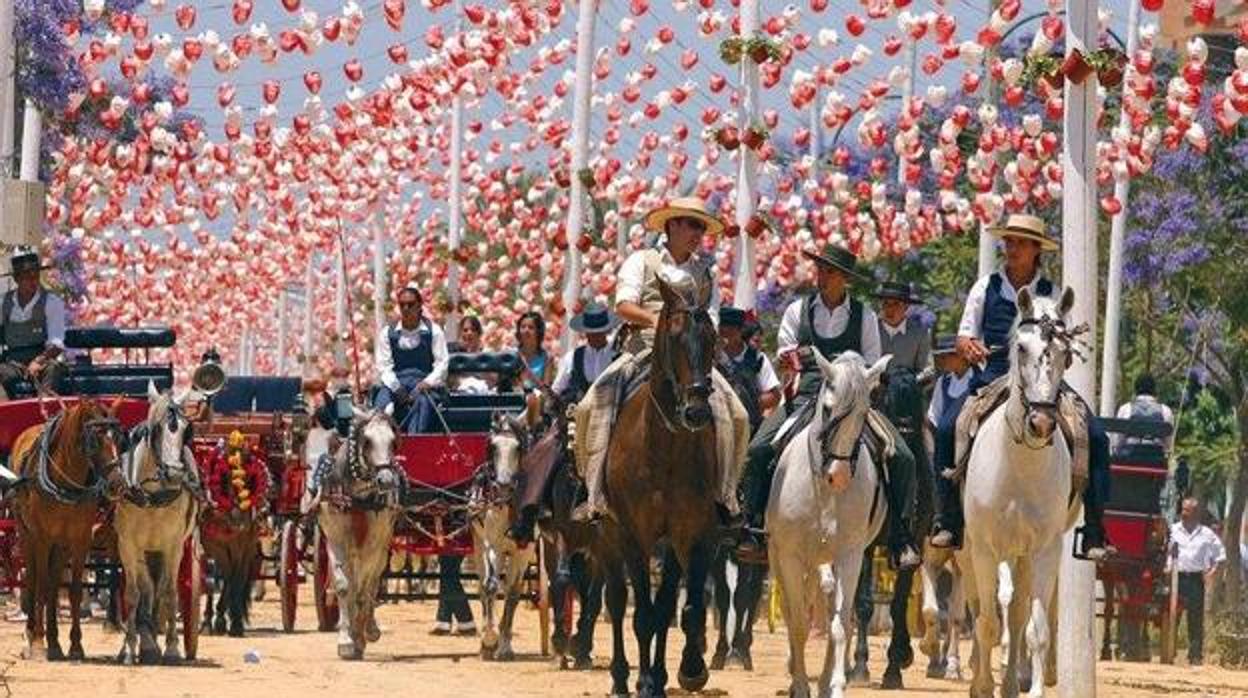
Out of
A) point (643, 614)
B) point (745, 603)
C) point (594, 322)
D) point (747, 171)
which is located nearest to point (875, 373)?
point (643, 614)

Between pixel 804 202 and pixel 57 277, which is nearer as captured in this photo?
pixel 57 277

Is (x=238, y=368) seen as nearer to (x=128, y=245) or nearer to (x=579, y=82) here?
(x=128, y=245)

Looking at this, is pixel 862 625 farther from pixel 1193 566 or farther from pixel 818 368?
pixel 1193 566

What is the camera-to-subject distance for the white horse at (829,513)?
19797 millimetres

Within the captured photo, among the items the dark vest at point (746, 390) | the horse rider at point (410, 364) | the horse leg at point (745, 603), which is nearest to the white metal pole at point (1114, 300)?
the horse rider at point (410, 364)

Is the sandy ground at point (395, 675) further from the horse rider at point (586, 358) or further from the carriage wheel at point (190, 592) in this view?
the horse rider at point (586, 358)

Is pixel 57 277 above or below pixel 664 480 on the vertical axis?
above

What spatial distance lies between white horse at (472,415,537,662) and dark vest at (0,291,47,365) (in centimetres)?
371

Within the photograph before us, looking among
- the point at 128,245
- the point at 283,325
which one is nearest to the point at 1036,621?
the point at 128,245

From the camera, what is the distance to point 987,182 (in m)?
39.5

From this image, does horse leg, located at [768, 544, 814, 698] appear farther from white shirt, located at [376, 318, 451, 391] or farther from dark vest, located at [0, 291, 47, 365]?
white shirt, located at [376, 318, 451, 391]

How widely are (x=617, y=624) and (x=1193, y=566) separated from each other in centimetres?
1427

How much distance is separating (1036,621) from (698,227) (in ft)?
10.3

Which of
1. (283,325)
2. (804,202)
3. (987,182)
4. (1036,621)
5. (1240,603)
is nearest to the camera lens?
(1036,621)
